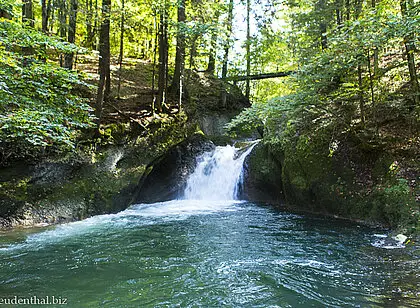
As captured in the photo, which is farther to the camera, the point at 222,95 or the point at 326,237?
the point at 222,95

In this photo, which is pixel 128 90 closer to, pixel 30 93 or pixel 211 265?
pixel 30 93

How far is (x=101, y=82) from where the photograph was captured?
32.5ft

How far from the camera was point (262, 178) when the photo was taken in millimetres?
11828

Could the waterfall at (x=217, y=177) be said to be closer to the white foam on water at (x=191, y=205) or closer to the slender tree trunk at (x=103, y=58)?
the white foam on water at (x=191, y=205)

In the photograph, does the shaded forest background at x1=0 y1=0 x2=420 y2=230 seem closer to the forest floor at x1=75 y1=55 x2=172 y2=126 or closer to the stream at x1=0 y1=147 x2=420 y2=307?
the forest floor at x1=75 y1=55 x2=172 y2=126

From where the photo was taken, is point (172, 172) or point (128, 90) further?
point (128, 90)

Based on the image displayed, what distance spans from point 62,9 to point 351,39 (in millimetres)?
9418

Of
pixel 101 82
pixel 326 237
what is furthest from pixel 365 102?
pixel 101 82

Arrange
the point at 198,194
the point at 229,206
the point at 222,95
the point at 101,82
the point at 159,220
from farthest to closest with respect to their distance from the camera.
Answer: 1. the point at 222,95
2. the point at 198,194
3. the point at 229,206
4. the point at 101,82
5. the point at 159,220

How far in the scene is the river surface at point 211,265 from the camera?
3.91 metres

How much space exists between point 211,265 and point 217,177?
316 inches

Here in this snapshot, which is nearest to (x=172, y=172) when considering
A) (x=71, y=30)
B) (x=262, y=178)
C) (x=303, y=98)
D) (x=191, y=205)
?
(x=191, y=205)

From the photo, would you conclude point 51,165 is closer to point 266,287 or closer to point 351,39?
point 266,287

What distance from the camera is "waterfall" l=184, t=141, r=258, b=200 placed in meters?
12.6
